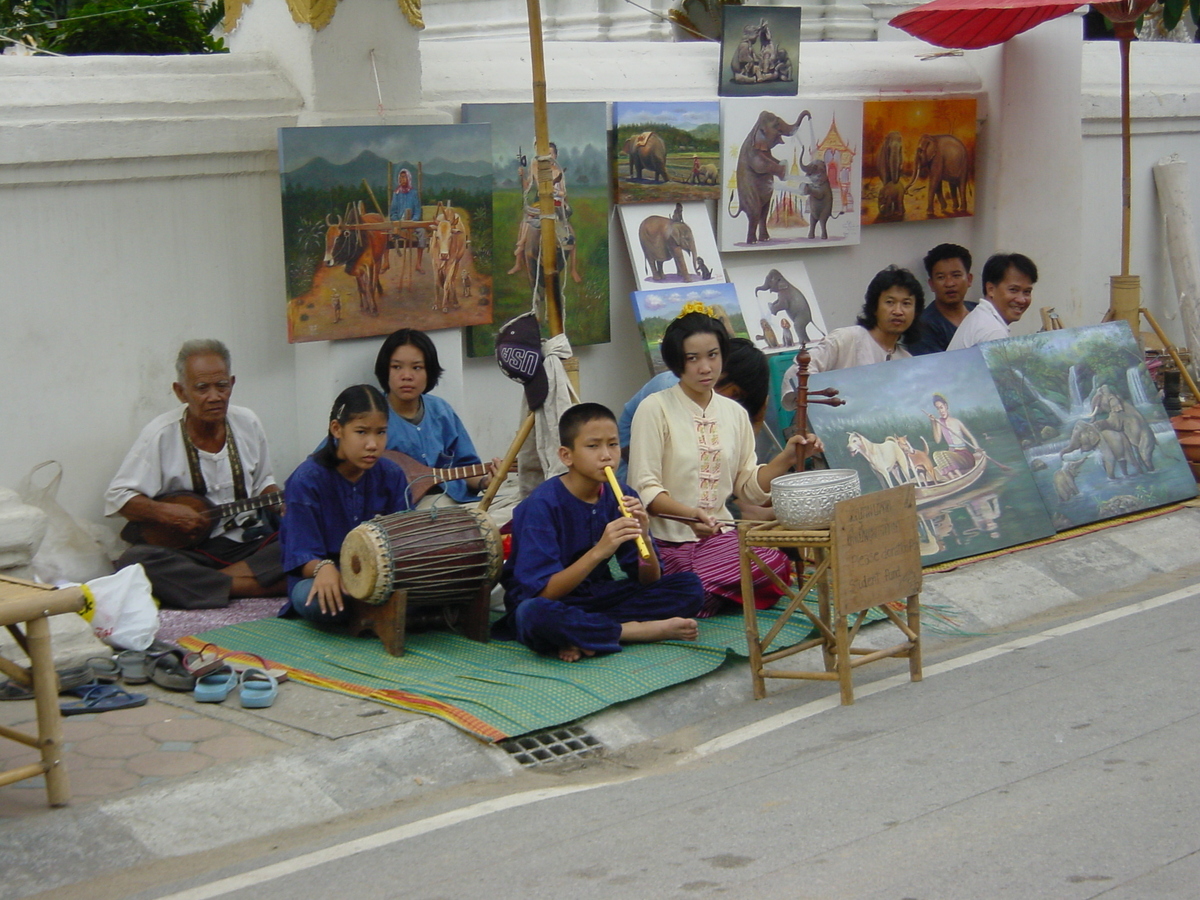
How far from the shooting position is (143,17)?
11273 millimetres

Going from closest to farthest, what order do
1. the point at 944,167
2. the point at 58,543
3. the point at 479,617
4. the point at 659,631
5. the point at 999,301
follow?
the point at 659,631, the point at 479,617, the point at 58,543, the point at 999,301, the point at 944,167

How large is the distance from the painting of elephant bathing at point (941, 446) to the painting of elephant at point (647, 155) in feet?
5.52

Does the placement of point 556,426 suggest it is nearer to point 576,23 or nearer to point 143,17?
point 143,17

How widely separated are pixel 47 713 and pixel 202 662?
1225 millimetres

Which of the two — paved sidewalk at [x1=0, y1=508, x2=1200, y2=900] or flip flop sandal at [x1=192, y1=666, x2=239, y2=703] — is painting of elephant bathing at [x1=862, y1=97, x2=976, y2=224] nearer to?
paved sidewalk at [x1=0, y1=508, x2=1200, y2=900]

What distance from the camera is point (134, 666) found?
5492mm

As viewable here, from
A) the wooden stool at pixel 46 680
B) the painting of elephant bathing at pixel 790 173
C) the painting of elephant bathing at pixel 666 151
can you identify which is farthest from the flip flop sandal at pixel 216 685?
the painting of elephant bathing at pixel 790 173

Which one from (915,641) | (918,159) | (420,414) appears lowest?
(915,641)

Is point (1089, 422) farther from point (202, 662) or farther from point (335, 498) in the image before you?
point (202, 662)

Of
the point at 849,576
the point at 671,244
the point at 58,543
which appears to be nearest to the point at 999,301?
the point at 671,244

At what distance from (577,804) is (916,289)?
4350mm

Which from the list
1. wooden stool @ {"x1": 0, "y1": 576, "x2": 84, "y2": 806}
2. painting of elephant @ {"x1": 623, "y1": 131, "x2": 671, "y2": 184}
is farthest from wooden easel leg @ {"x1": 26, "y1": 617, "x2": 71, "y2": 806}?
painting of elephant @ {"x1": 623, "y1": 131, "x2": 671, "y2": 184}

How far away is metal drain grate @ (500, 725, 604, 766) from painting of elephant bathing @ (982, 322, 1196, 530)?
3685mm

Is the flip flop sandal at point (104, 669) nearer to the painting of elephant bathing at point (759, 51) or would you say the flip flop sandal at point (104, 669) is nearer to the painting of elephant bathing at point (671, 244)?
the painting of elephant bathing at point (671, 244)
